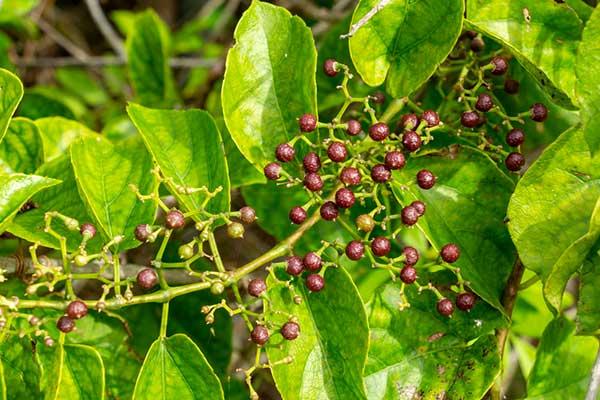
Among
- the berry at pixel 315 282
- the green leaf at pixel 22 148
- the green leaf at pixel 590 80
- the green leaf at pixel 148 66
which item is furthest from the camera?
the green leaf at pixel 148 66

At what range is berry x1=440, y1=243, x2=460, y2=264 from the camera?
183 cm

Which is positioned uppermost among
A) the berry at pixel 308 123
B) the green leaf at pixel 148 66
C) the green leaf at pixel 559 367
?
the berry at pixel 308 123

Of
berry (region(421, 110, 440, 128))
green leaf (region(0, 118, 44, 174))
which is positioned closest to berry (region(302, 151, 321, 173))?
berry (region(421, 110, 440, 128))

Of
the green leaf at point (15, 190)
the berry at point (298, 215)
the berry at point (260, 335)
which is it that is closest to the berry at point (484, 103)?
the berry at point (298, 215)

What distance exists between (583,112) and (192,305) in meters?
1.28

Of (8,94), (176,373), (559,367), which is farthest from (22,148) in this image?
(559,367)

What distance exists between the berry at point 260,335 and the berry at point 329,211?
0.28m

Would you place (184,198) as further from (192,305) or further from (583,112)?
(583,112)

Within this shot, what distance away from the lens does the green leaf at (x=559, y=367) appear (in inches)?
85.7

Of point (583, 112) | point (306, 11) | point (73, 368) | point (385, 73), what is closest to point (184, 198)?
point (73, 368)

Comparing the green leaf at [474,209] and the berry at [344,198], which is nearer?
the berry at [344,198]

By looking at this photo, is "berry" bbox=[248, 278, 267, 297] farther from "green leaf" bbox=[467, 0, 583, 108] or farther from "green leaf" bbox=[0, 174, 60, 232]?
"green leaf" bbox=[467, 0, 583, 108]

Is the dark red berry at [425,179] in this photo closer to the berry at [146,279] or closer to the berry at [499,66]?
the berry at [499,66]

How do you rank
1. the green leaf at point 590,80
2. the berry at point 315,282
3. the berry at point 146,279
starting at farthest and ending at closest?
the berry at point 315,282 → the berry at point 146,279 → the green leaf at point 590,80
